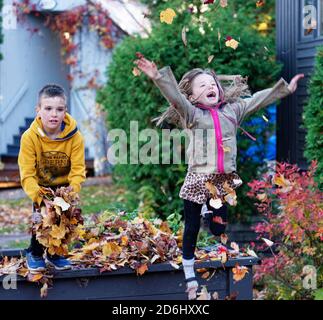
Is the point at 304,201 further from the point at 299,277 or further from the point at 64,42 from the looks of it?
the point at 64,42

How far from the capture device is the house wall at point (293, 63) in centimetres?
732

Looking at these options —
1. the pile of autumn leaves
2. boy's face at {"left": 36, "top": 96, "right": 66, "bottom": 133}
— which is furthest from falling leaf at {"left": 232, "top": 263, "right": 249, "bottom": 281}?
boy's face at {"left": 36, "top": 96, "right": 66, "bottom": 133}

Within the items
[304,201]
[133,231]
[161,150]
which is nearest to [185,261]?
[133,231]

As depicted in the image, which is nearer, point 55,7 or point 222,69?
point 222,69

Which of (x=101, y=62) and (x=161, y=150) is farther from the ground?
(x=101, y=62)

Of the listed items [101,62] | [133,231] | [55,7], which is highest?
[55,7]

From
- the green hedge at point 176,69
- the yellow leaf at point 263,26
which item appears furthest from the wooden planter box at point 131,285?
the yellow leaf at point 263,26

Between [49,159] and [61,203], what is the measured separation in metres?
0.36

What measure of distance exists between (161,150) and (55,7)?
21.7 ft

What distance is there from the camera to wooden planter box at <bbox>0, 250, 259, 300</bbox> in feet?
13.7

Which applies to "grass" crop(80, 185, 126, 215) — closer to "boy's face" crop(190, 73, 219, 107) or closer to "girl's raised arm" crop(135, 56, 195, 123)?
"boy's face" crop(190, 73, 219, 107)

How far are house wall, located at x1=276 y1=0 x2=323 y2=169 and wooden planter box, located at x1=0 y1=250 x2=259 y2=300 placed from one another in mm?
3059

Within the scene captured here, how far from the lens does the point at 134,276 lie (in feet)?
14.1
